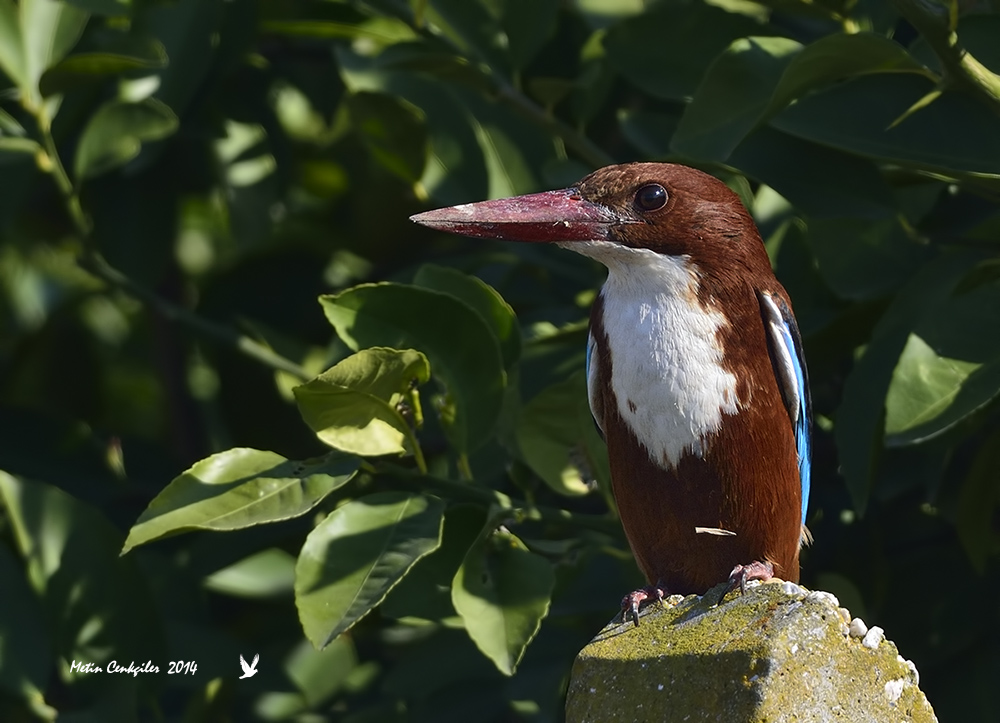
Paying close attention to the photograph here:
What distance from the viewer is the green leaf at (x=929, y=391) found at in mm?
2719

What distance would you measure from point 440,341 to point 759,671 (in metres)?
1.45

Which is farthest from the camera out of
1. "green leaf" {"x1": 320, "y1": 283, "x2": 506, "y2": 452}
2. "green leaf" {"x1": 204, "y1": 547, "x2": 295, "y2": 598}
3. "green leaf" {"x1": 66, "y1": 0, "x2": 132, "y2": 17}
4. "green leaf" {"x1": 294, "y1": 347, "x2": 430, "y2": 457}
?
"green leaf" {"x1": 204, "y1": 547, "x2": 295, "y2": 598}

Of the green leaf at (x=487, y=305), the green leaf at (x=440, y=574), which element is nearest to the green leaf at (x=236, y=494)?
the green leaf at (x=440, y=574)

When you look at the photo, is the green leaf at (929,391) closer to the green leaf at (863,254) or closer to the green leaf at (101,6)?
the green leaf at (863,254)

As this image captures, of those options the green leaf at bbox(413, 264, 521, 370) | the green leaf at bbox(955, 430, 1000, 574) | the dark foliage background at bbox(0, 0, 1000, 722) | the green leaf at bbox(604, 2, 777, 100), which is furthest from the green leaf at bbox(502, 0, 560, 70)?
the green leaf at bbox(955, 430, 1000, 574)

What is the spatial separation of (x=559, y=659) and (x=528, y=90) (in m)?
1.59

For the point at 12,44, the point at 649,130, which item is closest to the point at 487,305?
the point at 649,130

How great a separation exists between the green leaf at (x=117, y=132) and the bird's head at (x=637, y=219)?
3.35ft

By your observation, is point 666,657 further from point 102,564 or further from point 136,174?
point 136,174

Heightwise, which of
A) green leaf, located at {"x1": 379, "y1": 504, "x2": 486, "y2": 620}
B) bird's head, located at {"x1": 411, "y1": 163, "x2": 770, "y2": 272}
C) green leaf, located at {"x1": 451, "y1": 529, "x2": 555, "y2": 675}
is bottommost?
green leaf, located at {"x1": 379, "y1": 504, "x2": 486, "y2": 620}

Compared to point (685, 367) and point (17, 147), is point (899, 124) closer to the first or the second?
point (685, 367)

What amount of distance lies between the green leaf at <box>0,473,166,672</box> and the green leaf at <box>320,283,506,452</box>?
902 mm

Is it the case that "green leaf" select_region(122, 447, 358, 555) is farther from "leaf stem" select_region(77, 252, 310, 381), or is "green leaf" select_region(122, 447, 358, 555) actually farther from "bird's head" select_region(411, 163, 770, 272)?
"leaf stem" select_region(77, 252, 310, 381)

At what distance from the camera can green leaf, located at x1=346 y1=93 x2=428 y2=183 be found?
3.66 m
